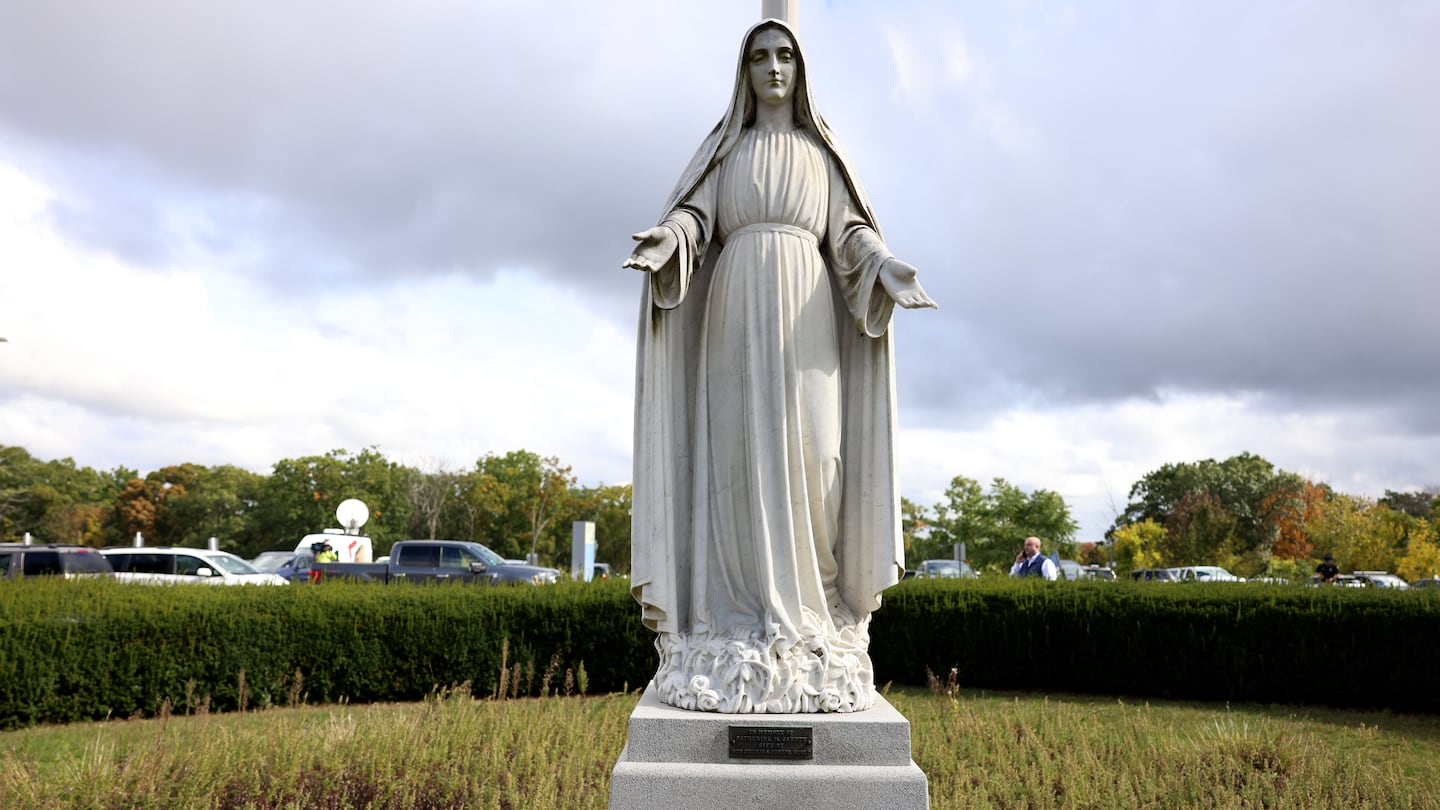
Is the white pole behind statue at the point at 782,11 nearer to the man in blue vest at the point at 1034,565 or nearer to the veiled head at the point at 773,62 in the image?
the veiled head at the point at 773,62

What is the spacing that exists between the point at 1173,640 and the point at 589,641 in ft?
25.4

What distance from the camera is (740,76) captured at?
15.3 ft

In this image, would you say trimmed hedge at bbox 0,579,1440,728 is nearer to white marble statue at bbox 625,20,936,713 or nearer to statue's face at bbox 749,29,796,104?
white marble statue at bbox 625,20,936,713

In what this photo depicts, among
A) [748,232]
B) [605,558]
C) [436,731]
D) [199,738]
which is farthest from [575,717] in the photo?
[605,558]

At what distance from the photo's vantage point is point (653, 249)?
4141 mm

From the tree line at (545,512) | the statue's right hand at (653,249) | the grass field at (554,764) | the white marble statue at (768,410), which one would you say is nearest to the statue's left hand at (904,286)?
the white marble statue at (768,410)

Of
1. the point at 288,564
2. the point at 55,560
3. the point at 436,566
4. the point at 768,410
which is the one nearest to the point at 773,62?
the point at 768,410

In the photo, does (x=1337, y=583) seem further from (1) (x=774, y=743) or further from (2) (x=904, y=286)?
(1) (x=774, y=743)

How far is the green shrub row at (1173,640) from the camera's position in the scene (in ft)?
39.3

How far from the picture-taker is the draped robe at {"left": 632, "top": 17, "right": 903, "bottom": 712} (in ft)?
13.6

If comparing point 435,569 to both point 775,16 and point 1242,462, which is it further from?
point 1242,462

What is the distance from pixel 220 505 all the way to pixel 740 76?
63083 mm

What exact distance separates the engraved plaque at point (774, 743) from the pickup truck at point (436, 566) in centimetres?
1645

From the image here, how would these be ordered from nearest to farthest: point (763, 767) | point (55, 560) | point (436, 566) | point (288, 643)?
point (763, 767) < point (288, 643) < point (55, 560) < point (436, 566)
